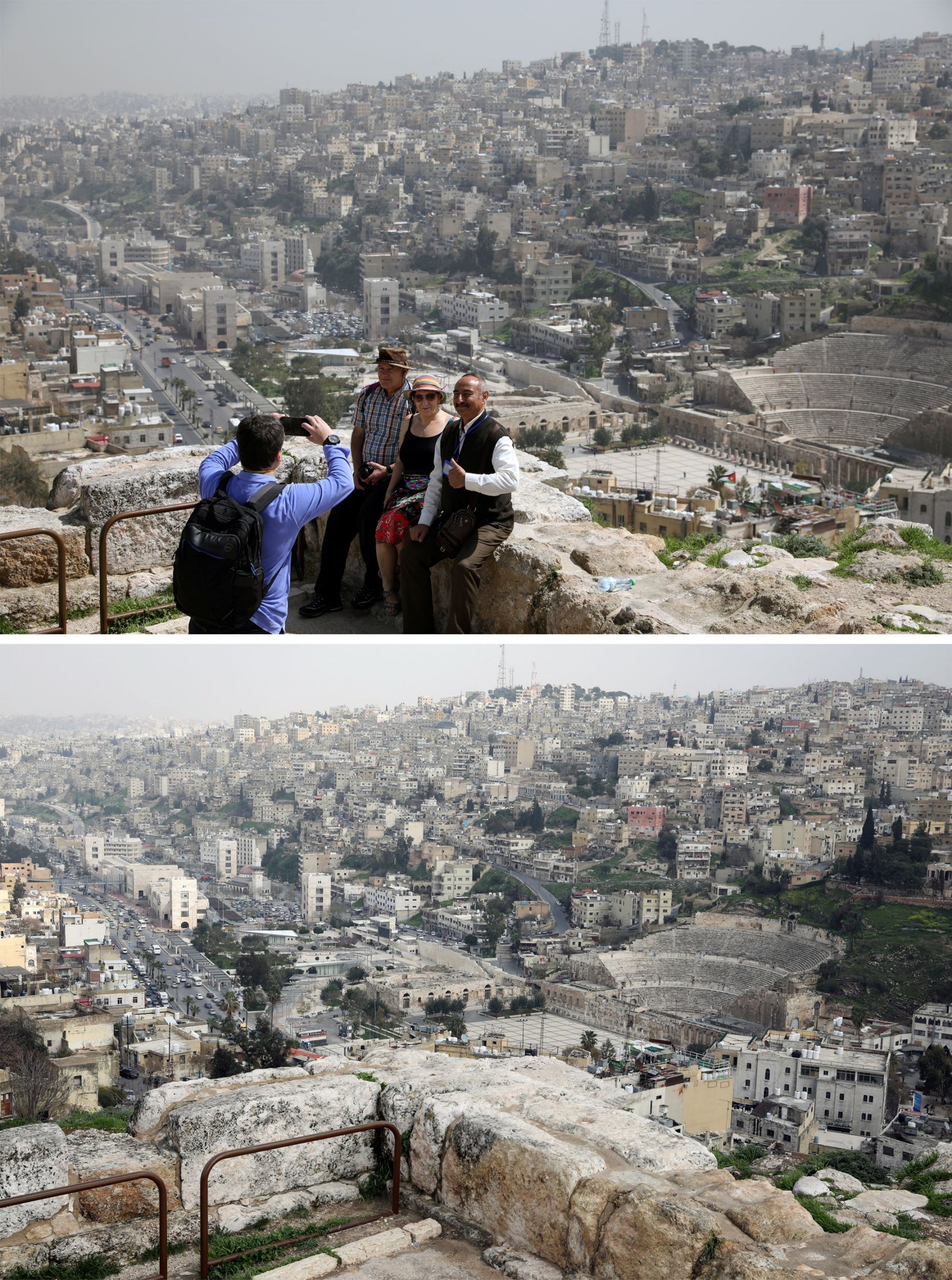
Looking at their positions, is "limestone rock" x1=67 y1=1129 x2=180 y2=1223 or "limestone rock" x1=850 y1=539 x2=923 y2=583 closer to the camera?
"limestone rock" x1=67 y1=1129 x2=180 y2=1223

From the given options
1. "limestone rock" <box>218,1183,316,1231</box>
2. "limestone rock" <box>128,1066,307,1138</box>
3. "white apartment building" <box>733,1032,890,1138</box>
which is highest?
"limestone rock" <box>128,1066,307,1138</box>

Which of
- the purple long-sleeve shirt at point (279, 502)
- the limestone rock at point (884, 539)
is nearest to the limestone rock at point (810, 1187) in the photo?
the purple long-sleeve shirt at point (279, 502)

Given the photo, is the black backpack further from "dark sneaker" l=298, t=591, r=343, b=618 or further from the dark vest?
"dark sneaker" l=298, t=591, r=343, b=618

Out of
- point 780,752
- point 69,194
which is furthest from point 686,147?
point 780,752

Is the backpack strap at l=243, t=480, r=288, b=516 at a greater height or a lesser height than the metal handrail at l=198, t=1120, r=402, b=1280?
greater

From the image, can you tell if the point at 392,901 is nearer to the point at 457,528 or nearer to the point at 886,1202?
the point at 457,528

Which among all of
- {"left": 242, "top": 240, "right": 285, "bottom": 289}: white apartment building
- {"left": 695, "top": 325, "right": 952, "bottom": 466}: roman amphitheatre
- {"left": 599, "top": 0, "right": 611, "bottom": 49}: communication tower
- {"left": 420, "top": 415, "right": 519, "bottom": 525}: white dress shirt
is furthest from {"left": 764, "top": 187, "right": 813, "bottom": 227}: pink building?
{"left": 420, "top": 415, "right": 519, "bottom": 525}: white dress shirt

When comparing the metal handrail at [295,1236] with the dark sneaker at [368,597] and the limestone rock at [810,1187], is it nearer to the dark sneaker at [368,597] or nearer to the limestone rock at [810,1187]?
the limestone rock at [810,1187]
